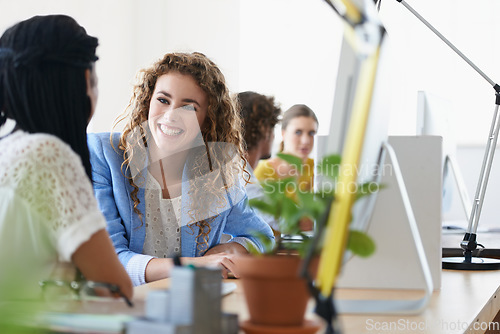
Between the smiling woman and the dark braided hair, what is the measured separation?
78 centimetres

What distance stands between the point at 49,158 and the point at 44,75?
0.12 meters

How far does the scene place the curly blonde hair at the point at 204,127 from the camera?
1.73 m

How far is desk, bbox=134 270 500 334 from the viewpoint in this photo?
2.71 ft

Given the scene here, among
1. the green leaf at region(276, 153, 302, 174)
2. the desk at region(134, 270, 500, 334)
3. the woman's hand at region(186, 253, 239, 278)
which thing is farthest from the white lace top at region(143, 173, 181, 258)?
the green leaf at region(276, 153, 302, 174)

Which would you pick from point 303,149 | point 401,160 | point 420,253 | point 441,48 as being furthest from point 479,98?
point 420,253

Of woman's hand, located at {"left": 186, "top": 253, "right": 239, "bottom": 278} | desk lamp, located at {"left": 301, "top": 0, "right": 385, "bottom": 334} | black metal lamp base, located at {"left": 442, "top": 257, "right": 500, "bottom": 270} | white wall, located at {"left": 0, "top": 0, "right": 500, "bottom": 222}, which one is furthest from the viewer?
white wall, located at {"left": 0, "top": 0, "right": 500, "bottom": 222}

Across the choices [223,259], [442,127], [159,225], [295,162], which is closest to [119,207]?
[159,225]

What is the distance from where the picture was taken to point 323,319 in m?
0.61

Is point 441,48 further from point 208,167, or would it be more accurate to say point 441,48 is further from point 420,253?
point 420,253

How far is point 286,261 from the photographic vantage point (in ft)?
1.99

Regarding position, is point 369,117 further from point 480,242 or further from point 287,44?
point 287,44

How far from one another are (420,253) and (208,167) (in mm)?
1024

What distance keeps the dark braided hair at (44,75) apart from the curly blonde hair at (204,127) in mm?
857

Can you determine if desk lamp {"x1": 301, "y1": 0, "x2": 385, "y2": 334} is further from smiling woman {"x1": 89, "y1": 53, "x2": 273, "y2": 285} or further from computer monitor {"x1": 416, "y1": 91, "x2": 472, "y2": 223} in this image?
computer monitor {"x1": 416, "y1": 91, "x2": 472, "y2": 223}
